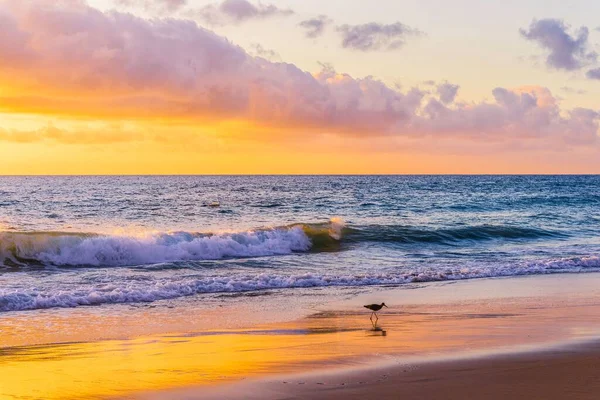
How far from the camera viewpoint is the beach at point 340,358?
26.7 feet

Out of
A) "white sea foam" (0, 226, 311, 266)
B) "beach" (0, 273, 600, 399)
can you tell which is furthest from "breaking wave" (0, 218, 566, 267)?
"beach" (0, 273, 600, 399)

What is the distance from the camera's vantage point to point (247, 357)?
9.81 metres

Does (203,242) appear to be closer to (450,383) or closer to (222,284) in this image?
(222,284)

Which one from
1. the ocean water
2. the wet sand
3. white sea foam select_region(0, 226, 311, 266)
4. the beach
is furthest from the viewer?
white sea foam select_region(0, 226, 311, 266)

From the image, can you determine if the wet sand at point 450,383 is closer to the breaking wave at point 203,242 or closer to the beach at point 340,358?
the beach at point 340,358

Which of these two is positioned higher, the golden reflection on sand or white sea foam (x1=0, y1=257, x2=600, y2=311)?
the golden reflection on sand

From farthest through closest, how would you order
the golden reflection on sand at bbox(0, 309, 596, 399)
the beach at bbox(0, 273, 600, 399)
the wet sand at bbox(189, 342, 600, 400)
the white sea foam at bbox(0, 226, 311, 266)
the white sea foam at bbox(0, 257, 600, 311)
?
the white sea foam at bbox(0, 226, 311, 266) < the white sea foam at bbox(0, 257, 600, 311) < the golden reflection on sand at bbox(0, 309, 596, 399) < the beach at bbox(0, 273, 600, 399) < the wet sand at bbox(189, 342, 600, 400)

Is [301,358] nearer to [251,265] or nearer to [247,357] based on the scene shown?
[247,357]

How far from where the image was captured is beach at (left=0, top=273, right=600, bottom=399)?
812 centimetres

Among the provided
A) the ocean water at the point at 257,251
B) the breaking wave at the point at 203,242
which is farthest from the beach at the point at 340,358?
the breaking wave at the point at 203,242

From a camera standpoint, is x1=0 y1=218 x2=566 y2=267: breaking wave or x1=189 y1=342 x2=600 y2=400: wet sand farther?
x1=0 y1=218 x2=566 y2=267: breaking wave

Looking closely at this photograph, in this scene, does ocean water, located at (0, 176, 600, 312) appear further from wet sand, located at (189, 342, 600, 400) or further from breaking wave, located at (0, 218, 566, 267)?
wet sand, located at (189, 342, 600, 400)

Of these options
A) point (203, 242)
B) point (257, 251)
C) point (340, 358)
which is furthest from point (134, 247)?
point (340, 358)

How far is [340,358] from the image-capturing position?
32.0 ft
